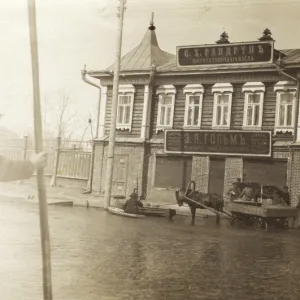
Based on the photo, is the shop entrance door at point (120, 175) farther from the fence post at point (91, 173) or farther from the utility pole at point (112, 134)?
the fence post at point (91, 173)

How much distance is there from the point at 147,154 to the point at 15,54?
4.87 feet

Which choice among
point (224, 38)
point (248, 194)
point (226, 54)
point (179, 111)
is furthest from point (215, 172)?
point (224, 38)

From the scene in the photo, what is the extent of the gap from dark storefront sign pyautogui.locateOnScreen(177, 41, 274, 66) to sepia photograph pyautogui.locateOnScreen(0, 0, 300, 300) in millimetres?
13

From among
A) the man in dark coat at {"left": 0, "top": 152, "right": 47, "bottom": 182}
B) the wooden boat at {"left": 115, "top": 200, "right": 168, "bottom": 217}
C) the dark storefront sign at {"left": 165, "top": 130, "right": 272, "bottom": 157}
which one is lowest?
the wooden boat at {"left": 115, "top": 200, "right": 168, "bottom": 217}

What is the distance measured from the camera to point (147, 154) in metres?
3.86

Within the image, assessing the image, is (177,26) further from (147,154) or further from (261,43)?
(147,154)

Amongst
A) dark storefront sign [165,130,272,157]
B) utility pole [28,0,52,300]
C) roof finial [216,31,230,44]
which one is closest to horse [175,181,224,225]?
dark storefront sign [165,130,272,157]

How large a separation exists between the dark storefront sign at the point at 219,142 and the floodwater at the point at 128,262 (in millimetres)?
764

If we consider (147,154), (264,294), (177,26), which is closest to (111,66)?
(177,26)

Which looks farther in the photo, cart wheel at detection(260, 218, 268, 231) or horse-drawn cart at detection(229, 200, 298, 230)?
cart wheel at detection(260, 218, 268, 231)

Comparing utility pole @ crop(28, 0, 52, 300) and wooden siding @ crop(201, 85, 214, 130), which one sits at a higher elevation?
wooden siding @ crop(201, 85, 214, 130)

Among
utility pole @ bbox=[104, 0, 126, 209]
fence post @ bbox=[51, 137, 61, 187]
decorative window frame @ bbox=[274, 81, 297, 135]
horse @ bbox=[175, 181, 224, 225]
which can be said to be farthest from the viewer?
horse @ bbox=[175, 181, 224, 225]

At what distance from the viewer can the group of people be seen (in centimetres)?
406

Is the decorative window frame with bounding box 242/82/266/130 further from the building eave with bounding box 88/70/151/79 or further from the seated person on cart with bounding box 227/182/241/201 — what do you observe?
the building eave with bounding box 88/70/151/79
